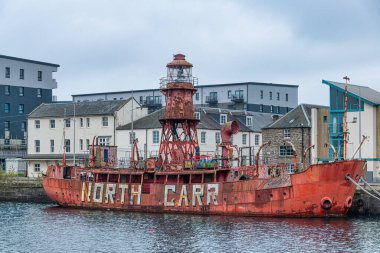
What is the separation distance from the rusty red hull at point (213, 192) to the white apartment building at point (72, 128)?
19.5 m

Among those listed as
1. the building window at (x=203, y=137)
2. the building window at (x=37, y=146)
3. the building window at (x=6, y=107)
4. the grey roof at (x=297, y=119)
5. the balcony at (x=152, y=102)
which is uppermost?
the balcony at (x=152, y=102)

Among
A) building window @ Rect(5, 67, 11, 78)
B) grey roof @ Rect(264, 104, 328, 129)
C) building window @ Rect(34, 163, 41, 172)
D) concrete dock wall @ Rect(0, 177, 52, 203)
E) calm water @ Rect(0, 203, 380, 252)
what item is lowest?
calm water @ Rect(0, 203, 380, 252)

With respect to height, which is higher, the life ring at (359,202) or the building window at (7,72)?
the building window at (7,72)

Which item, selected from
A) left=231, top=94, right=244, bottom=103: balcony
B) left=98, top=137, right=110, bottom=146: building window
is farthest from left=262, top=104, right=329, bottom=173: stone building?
left=231, top=94, right=244, bottom=103: balcony

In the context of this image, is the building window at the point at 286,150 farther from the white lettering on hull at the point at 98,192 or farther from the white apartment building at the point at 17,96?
the white apartment building at the point at 17,96

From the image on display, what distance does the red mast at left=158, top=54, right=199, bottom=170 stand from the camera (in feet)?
214

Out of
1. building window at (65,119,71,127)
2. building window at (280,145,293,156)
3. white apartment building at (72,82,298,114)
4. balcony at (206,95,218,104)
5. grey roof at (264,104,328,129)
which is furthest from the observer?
balcony at (206,95,218,104)

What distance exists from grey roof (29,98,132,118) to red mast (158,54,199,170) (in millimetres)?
23694

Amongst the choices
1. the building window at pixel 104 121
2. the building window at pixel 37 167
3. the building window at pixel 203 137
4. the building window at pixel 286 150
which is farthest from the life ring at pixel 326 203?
the building window at pixel 37 167

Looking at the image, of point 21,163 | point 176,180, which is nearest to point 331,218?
point 176,180

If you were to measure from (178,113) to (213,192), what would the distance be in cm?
889

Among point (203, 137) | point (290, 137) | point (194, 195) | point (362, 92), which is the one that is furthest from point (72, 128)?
point (362, 92)

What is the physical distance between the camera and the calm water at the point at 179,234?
143 ft

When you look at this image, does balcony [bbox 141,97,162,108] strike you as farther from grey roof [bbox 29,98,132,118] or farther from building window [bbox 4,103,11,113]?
grey roof [bbox 29,98,132,118]
